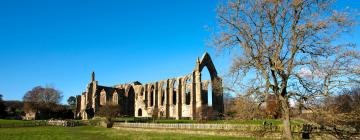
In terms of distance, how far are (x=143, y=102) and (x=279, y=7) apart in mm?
64483

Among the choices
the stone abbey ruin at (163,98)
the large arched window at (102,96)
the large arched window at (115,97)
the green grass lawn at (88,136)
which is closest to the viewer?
the green grass lawn at (88,136)

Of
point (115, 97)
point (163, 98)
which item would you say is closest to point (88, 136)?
point (163, 98)

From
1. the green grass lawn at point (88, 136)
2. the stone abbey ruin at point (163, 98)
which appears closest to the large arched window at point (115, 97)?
the stone abbey ruin at point (163, 98)

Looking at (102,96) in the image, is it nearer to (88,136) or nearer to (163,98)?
(163,98)

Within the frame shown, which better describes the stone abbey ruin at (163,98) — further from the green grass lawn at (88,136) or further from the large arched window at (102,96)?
the green grass lawn at (88,136)

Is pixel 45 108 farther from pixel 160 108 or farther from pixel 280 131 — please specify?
pixel 280 131

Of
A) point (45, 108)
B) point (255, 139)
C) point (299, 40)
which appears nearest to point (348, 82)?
point (299, 40)

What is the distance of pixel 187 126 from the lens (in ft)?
104

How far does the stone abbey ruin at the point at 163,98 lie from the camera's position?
192ft

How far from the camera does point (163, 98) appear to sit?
7156 centimetres

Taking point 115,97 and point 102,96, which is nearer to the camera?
point 102,96

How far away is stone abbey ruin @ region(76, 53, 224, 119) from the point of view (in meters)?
58.6

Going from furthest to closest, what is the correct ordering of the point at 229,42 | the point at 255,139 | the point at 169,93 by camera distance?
the point at 169,93, the point at 255,139, the point at 229,42

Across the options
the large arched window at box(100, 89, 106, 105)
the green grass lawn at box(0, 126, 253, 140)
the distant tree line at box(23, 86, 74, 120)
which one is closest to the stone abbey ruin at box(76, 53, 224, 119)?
the large arched window at box(100, 89, 106, 105)
